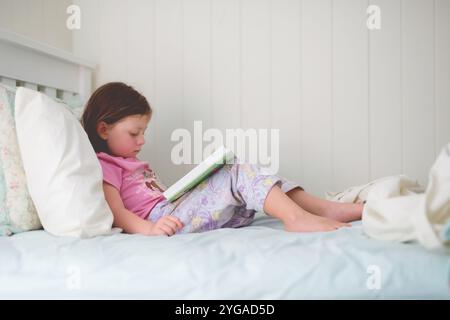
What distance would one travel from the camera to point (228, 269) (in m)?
0.68

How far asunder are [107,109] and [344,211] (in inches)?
24.4

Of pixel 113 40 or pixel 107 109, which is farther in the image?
pixel 113 40

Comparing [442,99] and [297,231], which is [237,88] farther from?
[297,231]

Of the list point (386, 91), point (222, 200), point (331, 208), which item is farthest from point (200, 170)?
point (386, 91)

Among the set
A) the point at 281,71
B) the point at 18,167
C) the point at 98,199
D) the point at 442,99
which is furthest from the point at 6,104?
the point at 442,99

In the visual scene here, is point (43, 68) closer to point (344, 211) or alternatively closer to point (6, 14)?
point (6, 14)

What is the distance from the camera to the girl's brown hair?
3.89 feet

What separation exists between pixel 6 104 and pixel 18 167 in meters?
0.13

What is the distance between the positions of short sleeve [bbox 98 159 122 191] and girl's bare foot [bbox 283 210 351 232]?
1.28 feet

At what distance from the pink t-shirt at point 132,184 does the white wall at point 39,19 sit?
2.07 feet

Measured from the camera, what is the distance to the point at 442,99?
60.2 inches

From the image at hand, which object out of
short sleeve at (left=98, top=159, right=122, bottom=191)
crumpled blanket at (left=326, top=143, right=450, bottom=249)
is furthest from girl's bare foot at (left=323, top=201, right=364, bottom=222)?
short sleeve at (left=98, top=159, right=122, bottom=191)

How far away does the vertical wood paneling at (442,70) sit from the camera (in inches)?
60.0
